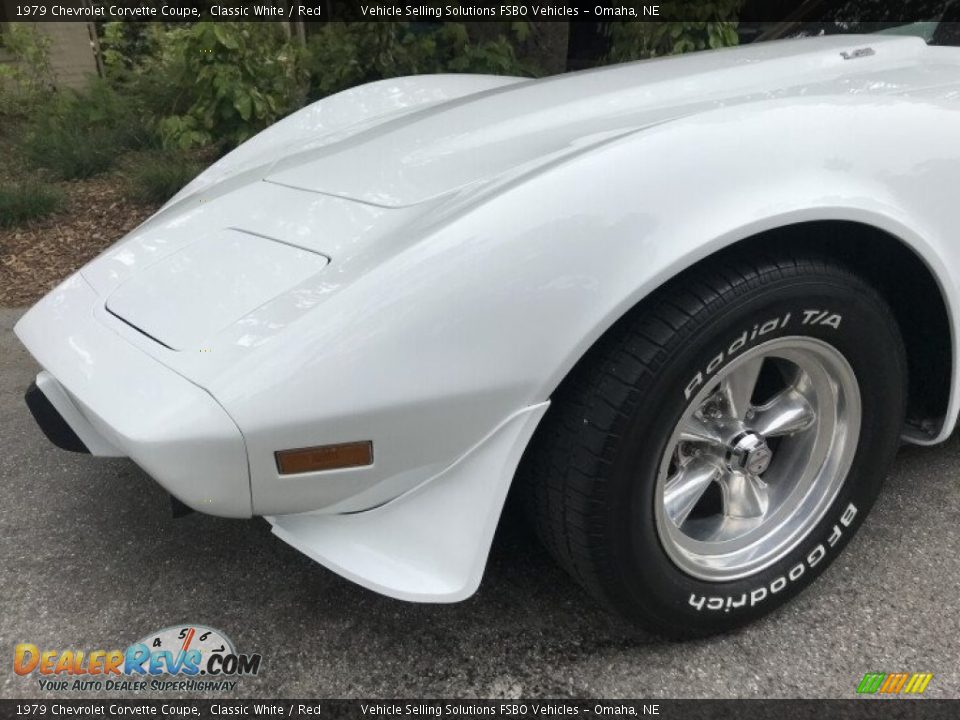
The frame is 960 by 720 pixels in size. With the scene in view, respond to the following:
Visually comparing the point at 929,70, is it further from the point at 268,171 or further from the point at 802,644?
the point at 268,171

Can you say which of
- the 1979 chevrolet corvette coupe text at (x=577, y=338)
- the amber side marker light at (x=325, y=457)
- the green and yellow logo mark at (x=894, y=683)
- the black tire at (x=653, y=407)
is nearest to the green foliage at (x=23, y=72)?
the 1979 chevrolet corvette coupe text at (x=577, y=338)

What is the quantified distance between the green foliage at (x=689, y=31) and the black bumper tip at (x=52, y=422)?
418 cm

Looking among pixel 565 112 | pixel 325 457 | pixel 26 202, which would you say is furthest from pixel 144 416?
pixel 26 202

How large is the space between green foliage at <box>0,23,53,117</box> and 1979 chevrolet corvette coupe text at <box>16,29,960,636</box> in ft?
20.1

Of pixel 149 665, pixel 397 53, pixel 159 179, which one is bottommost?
pixel 149 665

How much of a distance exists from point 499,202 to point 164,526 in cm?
146

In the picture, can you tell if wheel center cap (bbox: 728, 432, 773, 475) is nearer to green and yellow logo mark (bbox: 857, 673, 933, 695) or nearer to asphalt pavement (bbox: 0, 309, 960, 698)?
asphalt pavement (bbox: 0, 309, 960, 698)

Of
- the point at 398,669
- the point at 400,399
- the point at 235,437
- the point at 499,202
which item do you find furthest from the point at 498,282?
the point at 398,669

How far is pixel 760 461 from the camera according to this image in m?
1.75

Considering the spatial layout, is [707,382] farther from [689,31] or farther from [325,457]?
[689,31]

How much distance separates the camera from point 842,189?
1.46 meters

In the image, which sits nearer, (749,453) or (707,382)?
(707,382)

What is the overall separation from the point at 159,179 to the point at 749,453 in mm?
4467

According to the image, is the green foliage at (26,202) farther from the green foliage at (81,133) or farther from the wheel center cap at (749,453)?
the wheel center cap at (749,453)
